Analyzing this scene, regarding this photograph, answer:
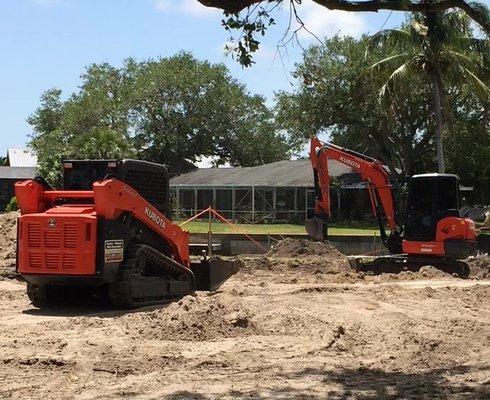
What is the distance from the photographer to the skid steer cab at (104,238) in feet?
37.6

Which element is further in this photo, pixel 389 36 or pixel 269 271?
pixel 389 36

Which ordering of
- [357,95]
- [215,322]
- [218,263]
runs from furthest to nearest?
[357,95] < [218,263] < [215,322]

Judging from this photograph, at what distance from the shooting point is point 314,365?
8.41 m

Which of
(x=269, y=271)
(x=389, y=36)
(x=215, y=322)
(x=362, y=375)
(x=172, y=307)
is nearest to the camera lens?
(x=362, y=375)

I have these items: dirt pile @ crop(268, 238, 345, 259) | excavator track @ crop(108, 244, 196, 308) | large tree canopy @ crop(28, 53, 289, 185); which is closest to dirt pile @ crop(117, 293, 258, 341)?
excavator track @ crop(108, 244, 196, 308)

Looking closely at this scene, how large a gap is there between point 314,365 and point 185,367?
1.44 metres

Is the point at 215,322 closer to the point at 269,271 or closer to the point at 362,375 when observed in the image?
the point at 362,375

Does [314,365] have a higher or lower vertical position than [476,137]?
lower

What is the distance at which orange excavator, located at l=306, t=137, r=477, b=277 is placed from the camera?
1788 centimetres

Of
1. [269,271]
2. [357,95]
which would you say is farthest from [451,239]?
[357,95]

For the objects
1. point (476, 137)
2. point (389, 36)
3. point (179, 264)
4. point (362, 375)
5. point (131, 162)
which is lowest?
point (362, 375)

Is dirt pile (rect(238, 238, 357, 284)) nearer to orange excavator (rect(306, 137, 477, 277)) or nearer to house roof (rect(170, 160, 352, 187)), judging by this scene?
orange excavator (rect(306, 137, 477, 277))

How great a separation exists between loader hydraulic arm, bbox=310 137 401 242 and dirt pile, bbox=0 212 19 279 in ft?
25.7

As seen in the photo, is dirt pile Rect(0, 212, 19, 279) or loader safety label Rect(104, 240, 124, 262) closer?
loader safety label Rect(104, 240, 124, 262)
